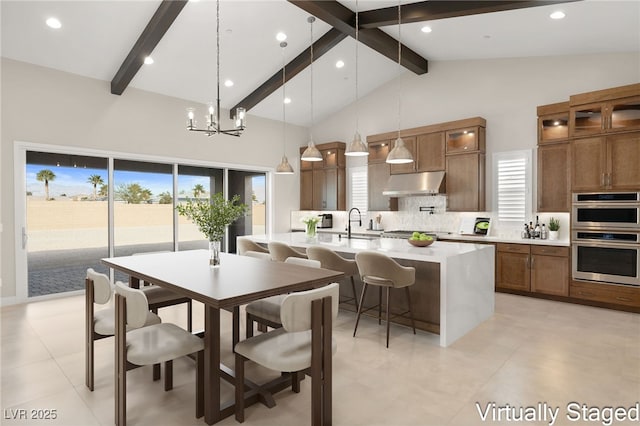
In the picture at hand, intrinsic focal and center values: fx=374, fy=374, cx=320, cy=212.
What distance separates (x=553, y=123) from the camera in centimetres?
551

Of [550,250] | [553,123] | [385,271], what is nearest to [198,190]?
[385,271]

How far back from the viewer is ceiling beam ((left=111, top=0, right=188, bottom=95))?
4364 millimetres

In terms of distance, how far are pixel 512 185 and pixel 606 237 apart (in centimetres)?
156

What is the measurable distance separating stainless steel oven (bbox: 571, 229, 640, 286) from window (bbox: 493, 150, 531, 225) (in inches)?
40.2

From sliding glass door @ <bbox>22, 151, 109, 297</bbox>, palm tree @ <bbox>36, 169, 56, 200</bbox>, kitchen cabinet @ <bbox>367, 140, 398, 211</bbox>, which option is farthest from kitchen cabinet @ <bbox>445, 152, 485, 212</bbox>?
palm tree @ <bbox>36, 169, 56, 200</bbox>

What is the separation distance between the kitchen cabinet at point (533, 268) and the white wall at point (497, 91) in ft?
3.28

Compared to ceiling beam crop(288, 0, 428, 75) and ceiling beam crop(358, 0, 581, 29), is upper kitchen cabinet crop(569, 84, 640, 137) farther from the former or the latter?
ceiling beam crop(288, 0, 428, 75)

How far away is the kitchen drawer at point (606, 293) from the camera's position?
4578 millimetres

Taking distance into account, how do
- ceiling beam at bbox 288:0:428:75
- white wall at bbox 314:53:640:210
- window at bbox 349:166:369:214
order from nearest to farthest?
1. ceiling beam at bbox 288:0:428:75
2. white wall at bbox 314:53:640:210
3. window at bbox 349:166:369:214

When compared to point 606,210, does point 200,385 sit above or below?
below

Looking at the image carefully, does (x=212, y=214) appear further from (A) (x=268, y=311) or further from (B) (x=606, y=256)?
(B) (x=606, y=256)

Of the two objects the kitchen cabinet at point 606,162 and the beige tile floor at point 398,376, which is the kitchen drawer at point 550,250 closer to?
the kitchen cabinet at point 606,162

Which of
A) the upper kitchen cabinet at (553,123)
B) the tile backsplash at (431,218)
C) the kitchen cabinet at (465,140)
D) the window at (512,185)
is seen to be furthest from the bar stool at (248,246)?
the upper kitchen cabinet at (553,123)

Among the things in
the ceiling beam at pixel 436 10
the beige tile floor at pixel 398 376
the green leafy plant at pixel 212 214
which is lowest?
the beige tile floor at pixel 398 376
